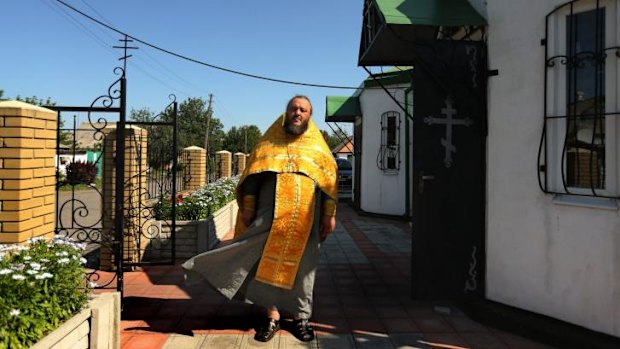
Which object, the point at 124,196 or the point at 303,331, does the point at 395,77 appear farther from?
the point at 303,331

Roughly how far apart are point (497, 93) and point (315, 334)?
2554 mm

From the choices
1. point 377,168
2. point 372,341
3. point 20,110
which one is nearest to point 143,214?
point 20,110

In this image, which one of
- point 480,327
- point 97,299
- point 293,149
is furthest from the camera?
point 480,327

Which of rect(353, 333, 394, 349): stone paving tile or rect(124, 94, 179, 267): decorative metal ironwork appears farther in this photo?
rect(124, 94, 179, 267): decorative metal ironwork

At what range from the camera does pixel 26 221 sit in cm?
317

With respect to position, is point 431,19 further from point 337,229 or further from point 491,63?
point 337,229

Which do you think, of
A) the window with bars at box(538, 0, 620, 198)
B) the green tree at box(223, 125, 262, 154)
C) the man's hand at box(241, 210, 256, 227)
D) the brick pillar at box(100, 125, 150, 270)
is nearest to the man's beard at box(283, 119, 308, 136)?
the man's hand at box(241, 210, 256, 227)

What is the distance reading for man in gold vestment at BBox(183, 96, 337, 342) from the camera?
354 cm

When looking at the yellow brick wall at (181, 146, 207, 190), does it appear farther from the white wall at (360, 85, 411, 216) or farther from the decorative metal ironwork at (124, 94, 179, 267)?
the white wall at (360, 85, 411, 216)

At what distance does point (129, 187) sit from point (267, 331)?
3.04 m

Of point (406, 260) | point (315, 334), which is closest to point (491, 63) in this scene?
point (315, 334)

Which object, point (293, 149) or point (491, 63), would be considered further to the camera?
point (491, 63)

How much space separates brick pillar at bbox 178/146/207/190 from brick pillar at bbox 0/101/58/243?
7.17m

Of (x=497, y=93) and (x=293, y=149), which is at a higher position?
(x=497, y=93)
